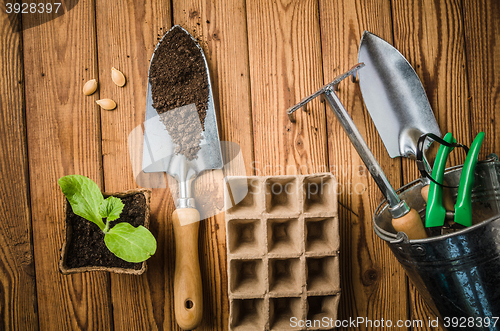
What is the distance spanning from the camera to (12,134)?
87 cm

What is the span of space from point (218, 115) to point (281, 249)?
0.43 meters

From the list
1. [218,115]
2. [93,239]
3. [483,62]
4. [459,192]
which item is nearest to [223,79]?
[218,115]

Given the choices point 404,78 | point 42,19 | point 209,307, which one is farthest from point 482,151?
point 42,19

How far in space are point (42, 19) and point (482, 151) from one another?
4.65 feet

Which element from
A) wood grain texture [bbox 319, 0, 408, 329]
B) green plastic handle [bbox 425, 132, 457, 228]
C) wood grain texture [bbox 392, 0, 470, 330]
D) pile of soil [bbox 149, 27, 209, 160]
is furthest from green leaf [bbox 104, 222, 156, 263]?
wood grain texture [bbox 392, 0, 470, 330]

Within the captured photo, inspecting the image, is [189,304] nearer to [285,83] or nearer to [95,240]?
[95,240]

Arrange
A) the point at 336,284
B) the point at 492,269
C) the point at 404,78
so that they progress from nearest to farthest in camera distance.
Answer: the point at 492,269 → the point at 336,284 → the point at 404,78

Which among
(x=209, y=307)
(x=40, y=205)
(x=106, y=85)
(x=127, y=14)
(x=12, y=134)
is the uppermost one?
(x=127, y=14)

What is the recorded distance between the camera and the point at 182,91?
2.67 feet

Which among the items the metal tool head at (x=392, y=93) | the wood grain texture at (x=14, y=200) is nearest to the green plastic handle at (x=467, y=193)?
the metal tool head at (x=392, y=93)

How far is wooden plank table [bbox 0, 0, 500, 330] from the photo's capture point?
32.8 inches

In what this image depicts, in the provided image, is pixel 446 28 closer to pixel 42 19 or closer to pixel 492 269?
pixel 492 269

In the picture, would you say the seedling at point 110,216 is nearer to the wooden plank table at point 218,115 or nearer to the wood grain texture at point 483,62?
the wooden plank table at point 218,115

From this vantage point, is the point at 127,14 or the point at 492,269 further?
the point at 127,14
